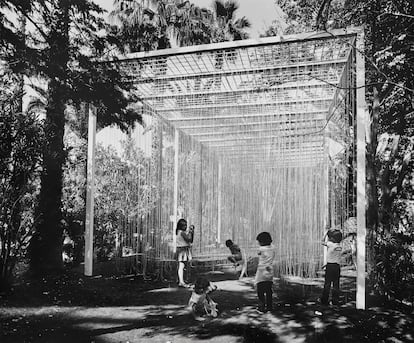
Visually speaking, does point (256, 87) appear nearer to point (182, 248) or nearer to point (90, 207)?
point (182, 248)

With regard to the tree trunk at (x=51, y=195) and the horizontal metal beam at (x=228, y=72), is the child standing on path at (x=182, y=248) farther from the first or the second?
the horizontal metal beam at (x=228, y=72)

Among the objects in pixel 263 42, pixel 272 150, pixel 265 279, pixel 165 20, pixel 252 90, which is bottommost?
pixel 265 279

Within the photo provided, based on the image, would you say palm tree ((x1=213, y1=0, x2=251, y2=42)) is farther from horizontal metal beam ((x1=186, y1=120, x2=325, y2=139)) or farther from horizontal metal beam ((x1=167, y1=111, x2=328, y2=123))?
horizontal metal beam ((x1=186, y1=120, x2=325, y2=139))

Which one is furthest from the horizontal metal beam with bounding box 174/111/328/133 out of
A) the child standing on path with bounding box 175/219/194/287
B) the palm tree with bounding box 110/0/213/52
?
the palm tree with bounding box 110/0/213/52

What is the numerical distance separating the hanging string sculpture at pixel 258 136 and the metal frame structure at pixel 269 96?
20 millimetres

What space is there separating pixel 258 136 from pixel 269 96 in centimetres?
86

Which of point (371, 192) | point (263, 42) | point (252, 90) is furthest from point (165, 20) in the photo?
point (371, 192)

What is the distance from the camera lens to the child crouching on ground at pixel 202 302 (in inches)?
198

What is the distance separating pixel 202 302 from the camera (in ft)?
16.7

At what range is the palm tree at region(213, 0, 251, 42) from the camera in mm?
14422

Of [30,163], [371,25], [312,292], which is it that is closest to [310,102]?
[371,25]

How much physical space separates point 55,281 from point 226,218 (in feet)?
17.6

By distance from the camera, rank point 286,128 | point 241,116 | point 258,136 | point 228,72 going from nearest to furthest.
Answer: point 228,72 < point 286,128 < point 258,136 < point 241,116

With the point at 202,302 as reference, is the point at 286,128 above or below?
above
